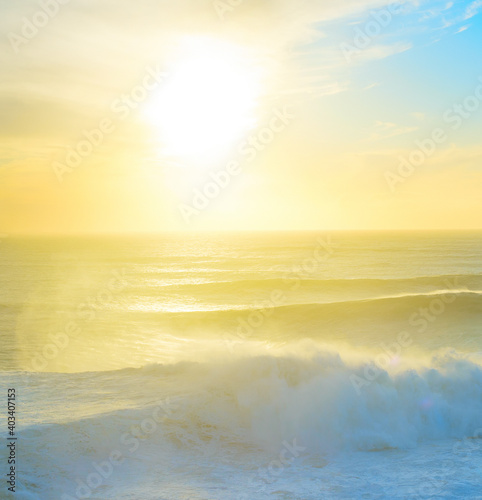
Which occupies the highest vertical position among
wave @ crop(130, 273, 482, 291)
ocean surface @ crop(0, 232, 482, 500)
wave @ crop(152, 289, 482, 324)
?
wave @ crop(130, 273, 482, 291)

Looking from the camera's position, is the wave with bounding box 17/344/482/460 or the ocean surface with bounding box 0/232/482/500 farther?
the wave with bounding box 17/344/482/460

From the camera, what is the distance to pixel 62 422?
8.47 m

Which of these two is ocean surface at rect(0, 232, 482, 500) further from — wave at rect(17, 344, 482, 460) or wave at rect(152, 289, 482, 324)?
wave at rect(152, 289, 482, 324)

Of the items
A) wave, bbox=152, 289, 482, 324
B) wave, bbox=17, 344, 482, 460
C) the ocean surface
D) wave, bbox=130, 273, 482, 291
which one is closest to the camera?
the ocean surface

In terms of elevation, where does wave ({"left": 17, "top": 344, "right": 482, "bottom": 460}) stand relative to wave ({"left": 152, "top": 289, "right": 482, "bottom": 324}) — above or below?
below

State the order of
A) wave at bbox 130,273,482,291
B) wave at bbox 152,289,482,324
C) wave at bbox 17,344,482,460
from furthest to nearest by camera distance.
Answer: wave at bbox 130,273,482,291, wave at bbox 152,289,482,324, wave at bbox 17,344,482,460

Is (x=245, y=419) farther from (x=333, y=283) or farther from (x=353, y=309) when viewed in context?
(x=333, y=283)

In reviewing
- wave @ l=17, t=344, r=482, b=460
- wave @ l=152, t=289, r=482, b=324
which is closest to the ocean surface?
wave @ l=17, t=344, r=482, b=460

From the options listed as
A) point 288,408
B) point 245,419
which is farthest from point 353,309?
point 245,419

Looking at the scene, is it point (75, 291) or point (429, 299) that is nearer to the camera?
point (429, 299)

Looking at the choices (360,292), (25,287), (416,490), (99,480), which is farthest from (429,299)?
(25,287)

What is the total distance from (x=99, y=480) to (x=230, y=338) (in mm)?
13842

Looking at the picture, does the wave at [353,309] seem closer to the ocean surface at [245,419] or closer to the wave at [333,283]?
the ocean surface at [245,419]

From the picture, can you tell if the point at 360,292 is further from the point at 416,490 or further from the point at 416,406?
the point at 416,490
